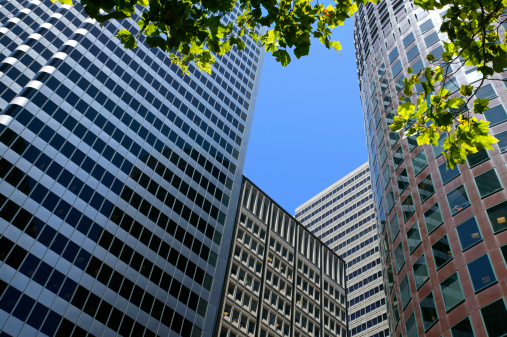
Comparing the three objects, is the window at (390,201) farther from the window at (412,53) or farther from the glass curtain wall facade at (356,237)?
the glass curtain wall facade at (356,237)

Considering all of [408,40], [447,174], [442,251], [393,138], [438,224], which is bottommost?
[442,251]

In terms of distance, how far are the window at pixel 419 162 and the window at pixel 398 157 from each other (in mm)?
1861

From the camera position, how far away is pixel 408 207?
34156mm

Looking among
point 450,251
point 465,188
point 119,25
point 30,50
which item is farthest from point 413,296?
point 119,25

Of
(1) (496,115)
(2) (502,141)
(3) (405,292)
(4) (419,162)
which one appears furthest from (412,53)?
(3) (405,292)

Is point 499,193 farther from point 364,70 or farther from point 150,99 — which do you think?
point 150,99

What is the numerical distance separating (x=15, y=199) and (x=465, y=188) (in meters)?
39.5

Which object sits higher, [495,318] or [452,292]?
A: [452,292]

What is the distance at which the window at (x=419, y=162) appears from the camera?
3444cm

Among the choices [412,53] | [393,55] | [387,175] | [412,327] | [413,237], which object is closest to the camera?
[412,327]

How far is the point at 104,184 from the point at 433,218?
36435 mm

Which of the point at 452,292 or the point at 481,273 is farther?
the point at 452,292

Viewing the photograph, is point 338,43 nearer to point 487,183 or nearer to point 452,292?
point 452,292

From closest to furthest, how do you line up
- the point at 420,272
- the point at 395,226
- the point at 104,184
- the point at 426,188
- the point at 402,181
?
the point at 420,272 → the point at 426,188 → the point at 395,226 → the point at 402,181 → the point at 104,184
